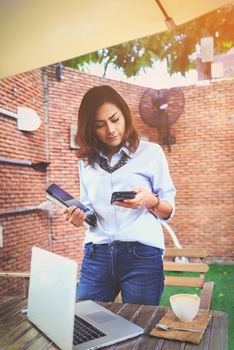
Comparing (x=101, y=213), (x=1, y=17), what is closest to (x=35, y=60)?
(x=1, y=17)

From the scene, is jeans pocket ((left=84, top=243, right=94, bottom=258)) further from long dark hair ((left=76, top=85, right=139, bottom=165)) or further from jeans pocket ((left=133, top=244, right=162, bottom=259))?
long dark hair ((left=76, top=85, right=139, bottom=165))

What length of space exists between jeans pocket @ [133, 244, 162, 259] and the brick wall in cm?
269

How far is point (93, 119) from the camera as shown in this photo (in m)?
1.52

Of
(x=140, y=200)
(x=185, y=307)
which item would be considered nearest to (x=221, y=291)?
(x=140, y=200)

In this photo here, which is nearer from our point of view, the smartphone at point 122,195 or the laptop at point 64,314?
the laptop at point 64,314

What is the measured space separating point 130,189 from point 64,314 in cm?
66

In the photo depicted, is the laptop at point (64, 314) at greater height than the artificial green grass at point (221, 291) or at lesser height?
greater

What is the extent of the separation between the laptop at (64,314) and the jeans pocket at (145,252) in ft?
0.86

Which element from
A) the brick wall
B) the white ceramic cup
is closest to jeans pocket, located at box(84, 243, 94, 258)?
the white ceramic cup

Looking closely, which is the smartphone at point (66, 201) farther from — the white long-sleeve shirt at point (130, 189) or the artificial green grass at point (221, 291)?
the artificial green grass at point (221, 291)

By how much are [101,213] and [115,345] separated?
0.61 meters

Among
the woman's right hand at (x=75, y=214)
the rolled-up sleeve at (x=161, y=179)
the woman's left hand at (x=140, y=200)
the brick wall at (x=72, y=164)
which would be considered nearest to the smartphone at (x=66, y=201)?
the woman's right hand at (x=75, y=214)

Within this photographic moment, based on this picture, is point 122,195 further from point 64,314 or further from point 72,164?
point 72,164

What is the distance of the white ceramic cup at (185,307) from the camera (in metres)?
0.96
